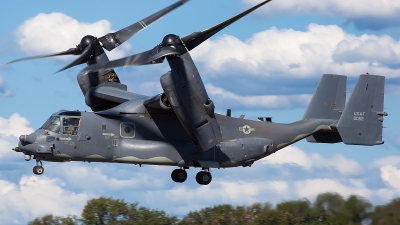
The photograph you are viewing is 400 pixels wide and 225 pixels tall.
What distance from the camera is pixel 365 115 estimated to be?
30000mm

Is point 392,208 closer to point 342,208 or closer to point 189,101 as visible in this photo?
point 342,208

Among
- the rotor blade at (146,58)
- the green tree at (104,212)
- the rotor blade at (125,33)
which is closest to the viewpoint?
the rotor blade at (146,58)

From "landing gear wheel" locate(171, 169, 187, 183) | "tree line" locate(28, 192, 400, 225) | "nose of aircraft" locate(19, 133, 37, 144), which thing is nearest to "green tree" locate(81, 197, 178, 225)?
"tree line" locate(28, 192, 400, 225)

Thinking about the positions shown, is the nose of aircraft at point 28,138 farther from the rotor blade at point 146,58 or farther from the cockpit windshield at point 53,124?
the rotor blade at point 146,58

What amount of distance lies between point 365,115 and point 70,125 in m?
11.4

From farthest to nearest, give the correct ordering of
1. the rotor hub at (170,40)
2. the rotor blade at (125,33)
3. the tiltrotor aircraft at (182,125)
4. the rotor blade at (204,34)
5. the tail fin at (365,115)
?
1. the tail fin at (365,115)
2. the rotor blade at (125,33)
3. the rotor blade at (204,34)
4. the tiltrotor aircraft at (182,125)
5. the rotor hub at (170,40)

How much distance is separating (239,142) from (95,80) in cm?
695

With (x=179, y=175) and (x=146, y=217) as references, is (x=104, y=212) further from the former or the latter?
(x=179, y=175)

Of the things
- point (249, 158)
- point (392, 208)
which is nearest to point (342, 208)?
point (392, 208)

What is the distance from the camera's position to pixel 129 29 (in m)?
30.1

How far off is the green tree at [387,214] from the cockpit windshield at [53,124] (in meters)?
12.0

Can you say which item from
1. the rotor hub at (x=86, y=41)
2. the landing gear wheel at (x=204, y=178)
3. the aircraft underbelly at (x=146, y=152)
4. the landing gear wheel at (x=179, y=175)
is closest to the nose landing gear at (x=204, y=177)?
the landing gear wheel at (x=204, y=178)

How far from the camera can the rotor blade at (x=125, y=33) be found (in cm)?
2861

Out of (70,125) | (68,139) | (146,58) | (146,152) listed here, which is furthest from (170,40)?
(68,139)
